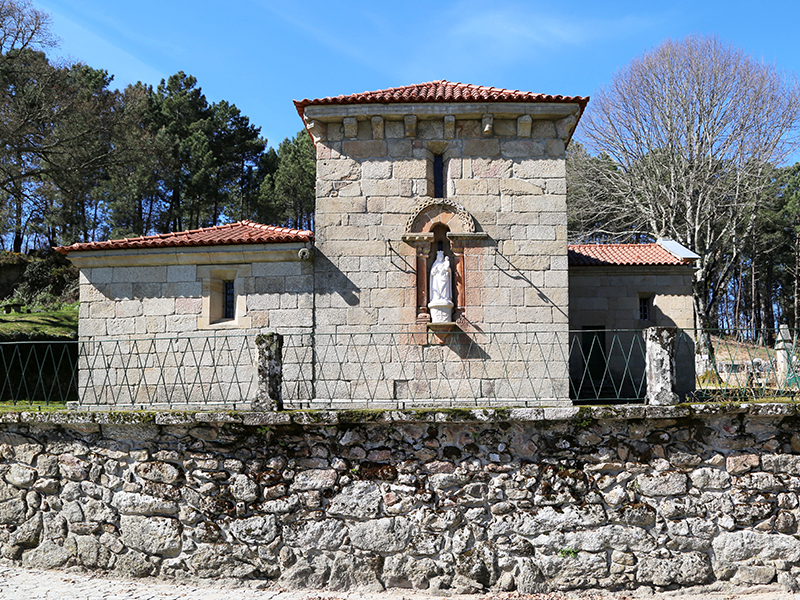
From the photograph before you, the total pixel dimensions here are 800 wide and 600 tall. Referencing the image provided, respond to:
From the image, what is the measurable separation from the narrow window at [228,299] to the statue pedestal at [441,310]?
3.64 m

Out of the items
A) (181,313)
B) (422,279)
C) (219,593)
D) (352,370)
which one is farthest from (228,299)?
(219,593)

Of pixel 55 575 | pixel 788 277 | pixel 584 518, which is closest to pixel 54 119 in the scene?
pixel 55 575

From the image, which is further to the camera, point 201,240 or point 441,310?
point 201,240

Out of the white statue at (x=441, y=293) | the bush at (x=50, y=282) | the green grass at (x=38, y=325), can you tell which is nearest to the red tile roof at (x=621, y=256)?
the white statue at (x=441, y=293)

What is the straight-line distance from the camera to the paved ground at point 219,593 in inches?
213

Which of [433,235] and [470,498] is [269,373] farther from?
[433,235]

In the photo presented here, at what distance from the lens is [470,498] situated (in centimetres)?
559

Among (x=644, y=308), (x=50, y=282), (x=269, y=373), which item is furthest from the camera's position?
(x=50, y=282)

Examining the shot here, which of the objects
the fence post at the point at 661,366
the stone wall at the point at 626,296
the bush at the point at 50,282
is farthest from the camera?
the bush at the point at 50,282

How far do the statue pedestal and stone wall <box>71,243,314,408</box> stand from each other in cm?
216

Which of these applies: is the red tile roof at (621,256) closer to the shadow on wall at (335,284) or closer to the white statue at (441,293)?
the white statue at (441,293)

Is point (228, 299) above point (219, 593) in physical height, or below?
above

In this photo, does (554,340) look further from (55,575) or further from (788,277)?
(788,277)

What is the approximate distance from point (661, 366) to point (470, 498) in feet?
7.38
